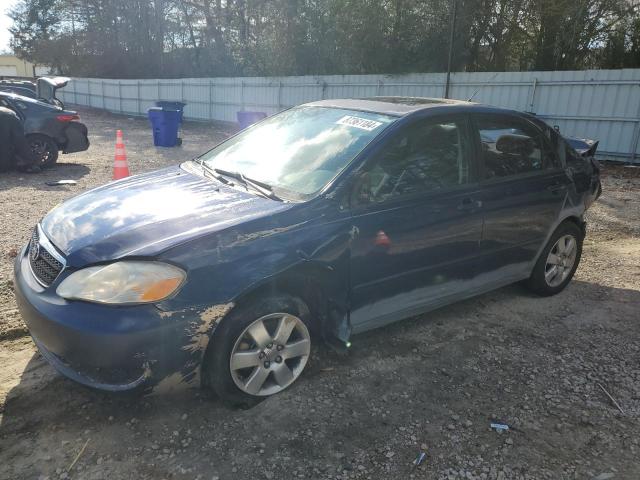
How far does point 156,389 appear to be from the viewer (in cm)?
246

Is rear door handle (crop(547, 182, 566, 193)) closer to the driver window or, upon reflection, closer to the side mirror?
the side mirror

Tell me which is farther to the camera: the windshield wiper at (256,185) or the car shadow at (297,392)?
the windshield wiper at (256,185)

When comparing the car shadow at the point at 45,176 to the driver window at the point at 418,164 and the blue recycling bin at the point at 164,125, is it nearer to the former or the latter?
the blue recycling bin at the point at 164,125

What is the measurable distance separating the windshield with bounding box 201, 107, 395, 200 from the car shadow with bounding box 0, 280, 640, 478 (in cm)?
121

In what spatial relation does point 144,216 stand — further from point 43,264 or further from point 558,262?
point 558,262

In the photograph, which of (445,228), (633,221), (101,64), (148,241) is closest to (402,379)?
(445,228)

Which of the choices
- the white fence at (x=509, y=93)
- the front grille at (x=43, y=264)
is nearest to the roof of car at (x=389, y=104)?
the front grille at (x=43, y=264)

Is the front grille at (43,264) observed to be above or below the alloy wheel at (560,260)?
above

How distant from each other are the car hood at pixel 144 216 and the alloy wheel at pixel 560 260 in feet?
9.03

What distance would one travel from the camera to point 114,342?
233 cm

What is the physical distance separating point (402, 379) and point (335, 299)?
71cm

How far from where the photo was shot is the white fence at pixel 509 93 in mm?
12000

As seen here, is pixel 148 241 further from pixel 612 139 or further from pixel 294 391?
pixel 612 139

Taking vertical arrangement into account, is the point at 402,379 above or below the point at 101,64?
below
